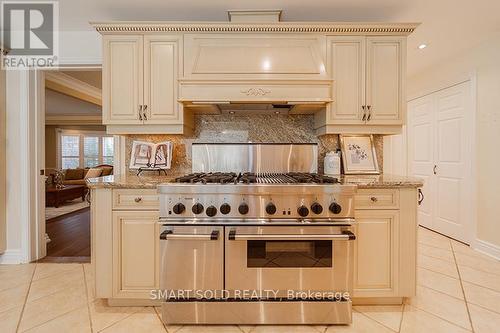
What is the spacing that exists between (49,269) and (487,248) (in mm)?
4704

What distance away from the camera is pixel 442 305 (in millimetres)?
1929

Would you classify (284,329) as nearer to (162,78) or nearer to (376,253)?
(376,253)

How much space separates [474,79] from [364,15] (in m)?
1.87

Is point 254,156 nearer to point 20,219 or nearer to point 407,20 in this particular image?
point 407,20

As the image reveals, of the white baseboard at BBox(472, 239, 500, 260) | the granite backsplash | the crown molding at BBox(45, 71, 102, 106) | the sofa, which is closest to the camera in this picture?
the granite backsplash

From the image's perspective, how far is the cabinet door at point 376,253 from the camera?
1.86 meters

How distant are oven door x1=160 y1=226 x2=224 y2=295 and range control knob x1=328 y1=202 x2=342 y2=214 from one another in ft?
2.45

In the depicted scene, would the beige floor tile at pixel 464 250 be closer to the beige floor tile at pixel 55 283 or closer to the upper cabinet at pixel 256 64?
the upper cabinet at pixel 256 64

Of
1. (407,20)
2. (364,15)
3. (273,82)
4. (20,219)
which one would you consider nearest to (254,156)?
(273,82)

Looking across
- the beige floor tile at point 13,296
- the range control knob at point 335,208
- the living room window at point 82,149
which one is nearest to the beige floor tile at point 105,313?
the beige floor tile at point 13,296

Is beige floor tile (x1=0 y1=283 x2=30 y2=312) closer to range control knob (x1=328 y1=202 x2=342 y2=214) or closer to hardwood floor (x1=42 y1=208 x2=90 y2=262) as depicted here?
hardwood floor (x1=42 y1=208 x2=90 y2=262)

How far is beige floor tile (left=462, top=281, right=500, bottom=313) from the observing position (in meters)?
1.93

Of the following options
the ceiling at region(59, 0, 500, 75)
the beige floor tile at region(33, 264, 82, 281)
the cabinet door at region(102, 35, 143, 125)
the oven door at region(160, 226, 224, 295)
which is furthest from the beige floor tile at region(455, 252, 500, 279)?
the beige floor tile at region(33, 264, 82, 281)

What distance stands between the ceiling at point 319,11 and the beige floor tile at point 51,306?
7.99ft
